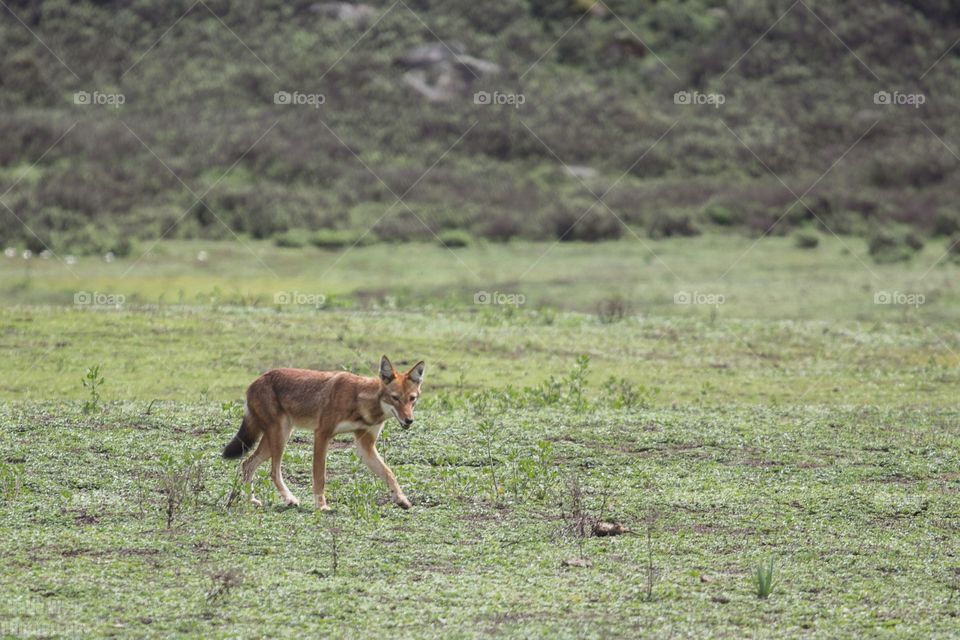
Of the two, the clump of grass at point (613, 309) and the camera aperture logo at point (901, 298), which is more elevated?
the camera aperture logo at point (901, 298)

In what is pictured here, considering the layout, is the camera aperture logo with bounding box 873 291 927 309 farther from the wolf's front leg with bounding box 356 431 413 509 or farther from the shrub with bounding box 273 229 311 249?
the wolf's front leg with bounding box 356 431 413 509

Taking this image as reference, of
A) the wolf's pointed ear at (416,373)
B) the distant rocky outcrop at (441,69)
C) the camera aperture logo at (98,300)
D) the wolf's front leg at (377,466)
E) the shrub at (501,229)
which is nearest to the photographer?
the wolf's pointed ear at (416,373)

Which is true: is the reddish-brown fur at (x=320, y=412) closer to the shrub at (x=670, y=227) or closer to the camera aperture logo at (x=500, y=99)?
the shrub at (x=670, y=227)

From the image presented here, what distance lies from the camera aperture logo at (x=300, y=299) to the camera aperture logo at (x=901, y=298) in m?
11.0

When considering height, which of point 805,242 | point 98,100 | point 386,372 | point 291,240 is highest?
point 98,100

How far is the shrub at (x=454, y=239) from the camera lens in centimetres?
3619

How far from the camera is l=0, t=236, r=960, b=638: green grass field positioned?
9.02m

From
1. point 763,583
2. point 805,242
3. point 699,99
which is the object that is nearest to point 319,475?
point 763,583

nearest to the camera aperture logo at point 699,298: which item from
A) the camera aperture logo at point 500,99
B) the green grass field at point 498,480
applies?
the green grass field at point 498,480

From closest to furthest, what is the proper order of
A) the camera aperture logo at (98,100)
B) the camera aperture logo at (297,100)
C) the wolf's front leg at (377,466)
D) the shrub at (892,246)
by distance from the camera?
1. the wolf's front leg at (377,466)
2. the shrub at (892,246)
3. the camera aperture logo at (98,100)
4. the camera aperture logo at (297,100)

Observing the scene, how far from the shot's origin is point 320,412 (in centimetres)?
1146

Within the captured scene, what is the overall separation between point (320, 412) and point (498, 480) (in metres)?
1.81

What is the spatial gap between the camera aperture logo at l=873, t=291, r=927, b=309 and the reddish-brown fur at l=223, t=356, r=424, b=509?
62.2ft

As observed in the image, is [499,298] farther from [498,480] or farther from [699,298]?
[498,480]
